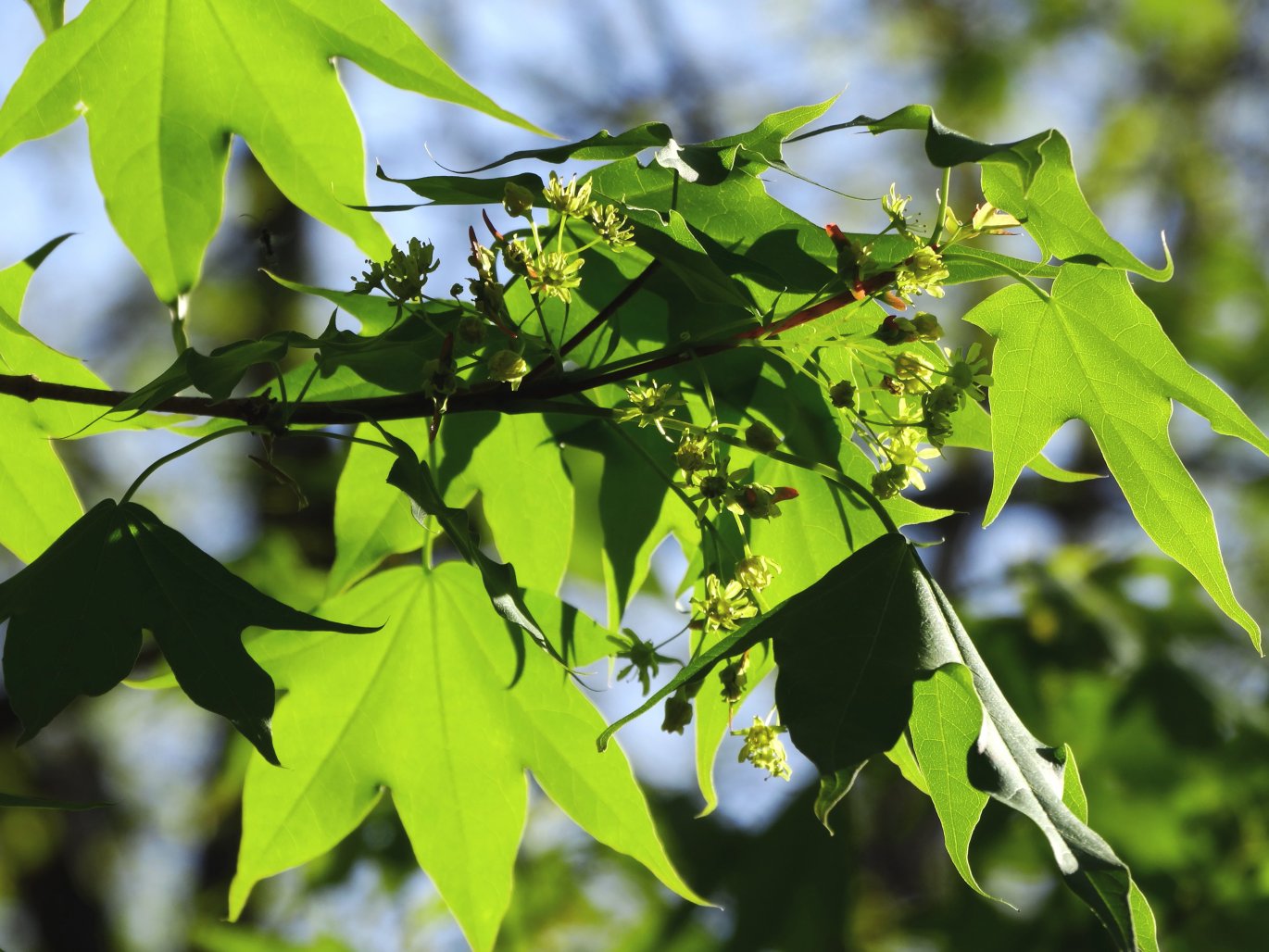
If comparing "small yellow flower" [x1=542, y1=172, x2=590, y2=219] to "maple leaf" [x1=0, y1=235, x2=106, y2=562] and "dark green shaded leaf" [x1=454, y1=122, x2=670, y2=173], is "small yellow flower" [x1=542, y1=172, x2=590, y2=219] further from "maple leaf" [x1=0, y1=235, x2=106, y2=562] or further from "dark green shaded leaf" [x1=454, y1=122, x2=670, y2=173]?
Answer: "maple leaf" [x1=0, y1=235, x2=106, y2=562]

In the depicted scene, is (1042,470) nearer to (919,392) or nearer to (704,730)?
(919,392)

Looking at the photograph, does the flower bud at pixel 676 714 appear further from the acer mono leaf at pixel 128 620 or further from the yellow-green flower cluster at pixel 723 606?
the acer mono leaf at pixel 128 620

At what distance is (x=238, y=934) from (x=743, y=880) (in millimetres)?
989

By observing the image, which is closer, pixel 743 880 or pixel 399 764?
pixel 399 764

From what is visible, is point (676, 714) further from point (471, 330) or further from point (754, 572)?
point (471, 330)

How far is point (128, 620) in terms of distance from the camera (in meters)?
0.76

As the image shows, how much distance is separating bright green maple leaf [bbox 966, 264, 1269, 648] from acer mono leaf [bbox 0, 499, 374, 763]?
18.5 inches

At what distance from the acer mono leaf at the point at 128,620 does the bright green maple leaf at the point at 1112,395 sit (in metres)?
0.47

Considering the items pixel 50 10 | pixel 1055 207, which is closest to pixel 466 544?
pixel 1055 207

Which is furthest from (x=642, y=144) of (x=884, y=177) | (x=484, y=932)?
(x=884, y=177)

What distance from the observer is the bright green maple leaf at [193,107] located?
99 cm

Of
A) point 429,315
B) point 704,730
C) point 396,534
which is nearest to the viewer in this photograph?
point 429,315

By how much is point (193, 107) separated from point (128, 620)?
1.65ft

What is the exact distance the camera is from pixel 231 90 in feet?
3.42
